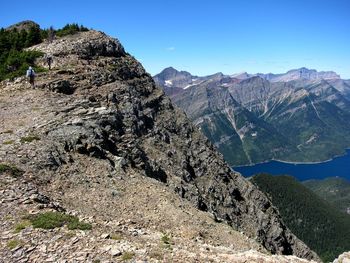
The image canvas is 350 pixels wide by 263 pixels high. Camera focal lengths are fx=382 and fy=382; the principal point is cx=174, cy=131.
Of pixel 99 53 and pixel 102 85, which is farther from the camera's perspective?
pixel 99 53

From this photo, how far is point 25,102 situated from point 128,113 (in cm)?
1128

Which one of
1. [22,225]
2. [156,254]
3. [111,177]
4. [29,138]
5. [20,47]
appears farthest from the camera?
[20,47]

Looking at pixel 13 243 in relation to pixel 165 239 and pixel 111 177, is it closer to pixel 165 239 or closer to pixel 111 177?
pixel 165 239

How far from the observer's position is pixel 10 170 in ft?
74.2

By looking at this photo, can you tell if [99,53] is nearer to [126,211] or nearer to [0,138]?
[0,138]

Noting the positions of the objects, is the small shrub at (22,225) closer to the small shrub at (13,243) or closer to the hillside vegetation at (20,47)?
the small shrub at (13,243)

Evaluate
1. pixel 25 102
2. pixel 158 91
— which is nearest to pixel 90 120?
pixel 25 102

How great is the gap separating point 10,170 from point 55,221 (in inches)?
255

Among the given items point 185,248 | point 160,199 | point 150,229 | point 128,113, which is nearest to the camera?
point 185,248

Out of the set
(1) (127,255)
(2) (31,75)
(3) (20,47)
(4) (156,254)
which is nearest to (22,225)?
(1) (127,255)

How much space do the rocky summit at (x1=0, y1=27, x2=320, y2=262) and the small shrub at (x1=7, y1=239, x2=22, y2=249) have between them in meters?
0.04

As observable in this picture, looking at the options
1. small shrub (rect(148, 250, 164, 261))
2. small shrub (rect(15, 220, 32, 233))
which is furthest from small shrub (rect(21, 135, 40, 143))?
small shrub (rect(148, 250, 164, 261))

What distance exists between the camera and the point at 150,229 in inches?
856

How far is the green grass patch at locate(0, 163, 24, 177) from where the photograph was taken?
22.4 metres
